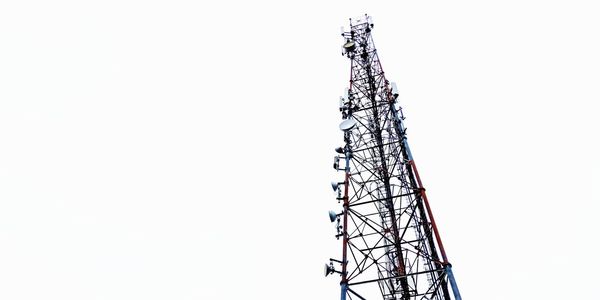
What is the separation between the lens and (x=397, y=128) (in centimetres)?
1744

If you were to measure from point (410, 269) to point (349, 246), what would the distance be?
8.10 ft

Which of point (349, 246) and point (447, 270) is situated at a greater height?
point (349, 246)

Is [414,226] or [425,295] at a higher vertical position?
[414,226]

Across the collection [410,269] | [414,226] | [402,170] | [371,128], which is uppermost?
[371,128]

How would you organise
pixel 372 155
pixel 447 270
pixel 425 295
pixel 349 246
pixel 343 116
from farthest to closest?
pixel 343 116
pixel 372 155
pixel 349 246
pixel 425 295
pixel 447 270

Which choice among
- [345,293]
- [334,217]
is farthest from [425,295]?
[334,217]

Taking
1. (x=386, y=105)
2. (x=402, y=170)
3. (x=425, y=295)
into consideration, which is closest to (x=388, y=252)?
(x=425, y=295)

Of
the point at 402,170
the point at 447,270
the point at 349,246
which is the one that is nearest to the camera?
the point at 447,270

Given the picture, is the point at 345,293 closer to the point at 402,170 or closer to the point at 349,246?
the point at 349,246

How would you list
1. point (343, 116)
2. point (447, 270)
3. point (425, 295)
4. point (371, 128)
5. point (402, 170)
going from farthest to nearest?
1. point (343, 116)
2. point (371, 128)
3. point (402, 170)
4. point (425, 295)
5. point (447, 270)

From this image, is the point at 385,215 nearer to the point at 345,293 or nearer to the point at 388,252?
the point at 388,252

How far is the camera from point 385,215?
16.1 m

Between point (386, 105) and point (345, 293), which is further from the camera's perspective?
point (386, 105)

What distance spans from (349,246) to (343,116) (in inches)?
305
